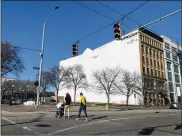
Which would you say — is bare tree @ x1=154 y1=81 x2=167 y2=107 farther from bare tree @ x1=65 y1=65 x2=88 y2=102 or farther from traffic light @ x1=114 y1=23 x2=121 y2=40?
traffic light @ x1=114 y1=23 x2=121 y2=40

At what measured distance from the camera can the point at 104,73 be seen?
2459 inches

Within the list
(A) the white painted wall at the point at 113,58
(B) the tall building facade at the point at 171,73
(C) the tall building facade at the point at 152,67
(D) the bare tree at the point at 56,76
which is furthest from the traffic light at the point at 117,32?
(B) the tall building facade at the point at 171,73

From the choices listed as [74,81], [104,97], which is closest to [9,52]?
[74,81]

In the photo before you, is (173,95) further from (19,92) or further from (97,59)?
(19,92)

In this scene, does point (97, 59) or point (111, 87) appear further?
point (97, 59)

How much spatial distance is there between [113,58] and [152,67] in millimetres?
12392

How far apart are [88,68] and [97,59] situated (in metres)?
6.14

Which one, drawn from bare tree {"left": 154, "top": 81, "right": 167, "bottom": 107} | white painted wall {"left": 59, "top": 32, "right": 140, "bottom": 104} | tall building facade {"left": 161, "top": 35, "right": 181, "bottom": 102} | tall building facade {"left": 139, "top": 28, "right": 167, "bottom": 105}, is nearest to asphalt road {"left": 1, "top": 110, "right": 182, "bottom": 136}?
tall building facade {"left": 139, "top": 28, "right": 167, "bottom": 105}

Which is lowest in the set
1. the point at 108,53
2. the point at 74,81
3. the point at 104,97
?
the point at 104,97

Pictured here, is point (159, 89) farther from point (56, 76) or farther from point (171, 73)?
point (56, 76)

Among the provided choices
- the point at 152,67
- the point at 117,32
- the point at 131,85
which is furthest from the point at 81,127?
the point at 152,67

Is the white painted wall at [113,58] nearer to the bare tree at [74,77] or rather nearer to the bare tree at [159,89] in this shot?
the bare tree at [159,89]

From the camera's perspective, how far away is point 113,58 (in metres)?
73.0

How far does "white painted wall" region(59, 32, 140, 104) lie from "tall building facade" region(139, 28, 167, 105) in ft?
7.91
